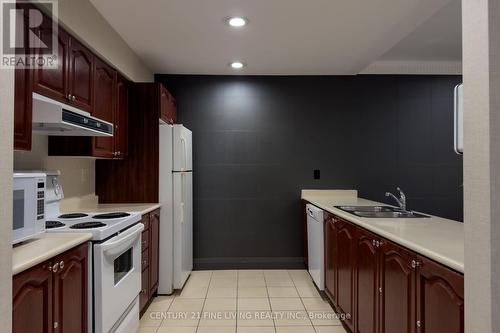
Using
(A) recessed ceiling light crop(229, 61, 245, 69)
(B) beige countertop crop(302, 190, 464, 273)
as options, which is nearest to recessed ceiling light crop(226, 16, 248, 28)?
(A) recessed ceiling light crop(229, 61, 245, 69)

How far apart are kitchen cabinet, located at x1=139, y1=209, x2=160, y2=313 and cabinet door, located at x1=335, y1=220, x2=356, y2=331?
160 cm

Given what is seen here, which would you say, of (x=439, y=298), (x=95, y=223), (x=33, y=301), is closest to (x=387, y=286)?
(x=439, y=298)

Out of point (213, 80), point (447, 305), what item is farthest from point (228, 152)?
point (447, 305)

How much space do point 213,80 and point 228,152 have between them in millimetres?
930

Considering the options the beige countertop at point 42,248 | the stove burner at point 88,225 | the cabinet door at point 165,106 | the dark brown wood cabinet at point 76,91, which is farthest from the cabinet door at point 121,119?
the beige countertop at point 42,248

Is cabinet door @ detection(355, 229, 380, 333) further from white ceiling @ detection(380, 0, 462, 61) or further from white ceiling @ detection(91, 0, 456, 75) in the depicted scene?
white ceiling @ detection(380, 0, 462, 61)

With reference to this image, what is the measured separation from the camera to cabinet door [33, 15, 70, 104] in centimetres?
181

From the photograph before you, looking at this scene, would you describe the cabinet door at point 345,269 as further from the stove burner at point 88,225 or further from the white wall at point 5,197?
the white wall at point 5,197

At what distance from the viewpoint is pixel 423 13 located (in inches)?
97.2

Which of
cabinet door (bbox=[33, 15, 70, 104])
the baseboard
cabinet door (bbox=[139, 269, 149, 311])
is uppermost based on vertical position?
cabinet door (bbox=[33, 15, 70, 104])

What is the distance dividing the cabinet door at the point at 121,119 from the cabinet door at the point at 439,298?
2532 millimetres

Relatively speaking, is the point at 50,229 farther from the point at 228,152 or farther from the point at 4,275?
the point at 228,152

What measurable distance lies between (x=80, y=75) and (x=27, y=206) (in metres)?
1.15

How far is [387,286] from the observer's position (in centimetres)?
175
